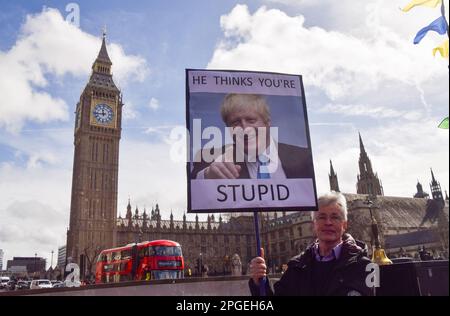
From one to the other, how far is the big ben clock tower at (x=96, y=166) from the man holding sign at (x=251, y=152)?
69507 millimetres

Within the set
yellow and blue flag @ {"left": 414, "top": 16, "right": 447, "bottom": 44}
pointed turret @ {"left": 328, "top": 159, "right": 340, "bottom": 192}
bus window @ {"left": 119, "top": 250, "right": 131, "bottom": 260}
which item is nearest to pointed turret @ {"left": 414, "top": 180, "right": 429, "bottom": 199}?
pointed turret @ {"left": 328, "top": 159, "right": 340, "bottom": 192}

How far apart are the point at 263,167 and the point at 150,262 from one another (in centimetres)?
2430

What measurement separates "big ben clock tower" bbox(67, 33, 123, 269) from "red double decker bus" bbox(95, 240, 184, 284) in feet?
138

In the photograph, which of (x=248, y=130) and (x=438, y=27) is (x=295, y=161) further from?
(x=438, y=27)

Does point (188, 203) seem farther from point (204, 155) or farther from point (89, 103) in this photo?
point (89, 103)

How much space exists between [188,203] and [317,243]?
137cm

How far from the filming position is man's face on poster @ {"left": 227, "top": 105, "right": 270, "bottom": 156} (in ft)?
12.8

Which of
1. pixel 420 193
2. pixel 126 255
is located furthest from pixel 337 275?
pixel 420 193

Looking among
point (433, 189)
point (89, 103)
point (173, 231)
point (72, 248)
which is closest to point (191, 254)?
Answer: point (173, 231)

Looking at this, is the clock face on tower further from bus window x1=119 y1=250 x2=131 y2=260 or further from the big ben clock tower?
bus window x1=119 y1=250 x2=131 y2=260

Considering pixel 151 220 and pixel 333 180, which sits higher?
pixel 333 180

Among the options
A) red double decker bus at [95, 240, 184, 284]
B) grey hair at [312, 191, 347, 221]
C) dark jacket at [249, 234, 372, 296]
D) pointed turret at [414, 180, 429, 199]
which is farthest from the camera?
pointed turret at [414, 180, 429, 199]

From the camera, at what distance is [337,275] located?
10.4 feet

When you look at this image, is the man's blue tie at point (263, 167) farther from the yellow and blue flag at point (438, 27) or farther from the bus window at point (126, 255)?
the bus window at point (126, 255)
